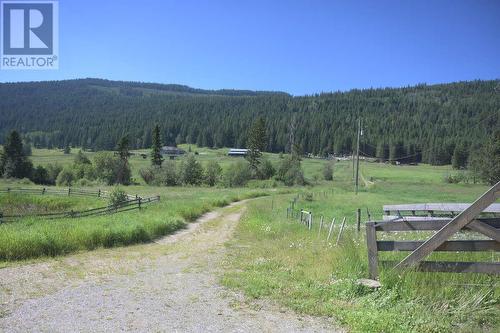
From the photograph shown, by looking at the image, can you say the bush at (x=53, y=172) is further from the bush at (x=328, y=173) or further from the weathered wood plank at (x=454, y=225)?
the weathered wood plank at (x=454, y=225)

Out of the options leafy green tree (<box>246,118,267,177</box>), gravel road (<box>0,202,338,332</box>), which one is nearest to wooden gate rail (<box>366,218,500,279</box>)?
gravel road (<box>0,202,338,332</box>)

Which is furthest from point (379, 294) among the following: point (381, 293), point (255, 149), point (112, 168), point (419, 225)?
point (255, 149)

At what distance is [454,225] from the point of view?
7.25 metres

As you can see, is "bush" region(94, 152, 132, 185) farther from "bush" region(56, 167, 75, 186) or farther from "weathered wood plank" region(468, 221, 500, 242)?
"weathered wood plank" region(468, 221, 500, 242)

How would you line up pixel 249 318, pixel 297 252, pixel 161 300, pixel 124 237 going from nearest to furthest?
1. pixel 249 318
2. pixel 161 300
3. pixel 297 252
4. pixel 124 237

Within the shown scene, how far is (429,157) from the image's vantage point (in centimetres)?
14238

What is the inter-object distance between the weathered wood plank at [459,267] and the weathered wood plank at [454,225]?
0.58 feet

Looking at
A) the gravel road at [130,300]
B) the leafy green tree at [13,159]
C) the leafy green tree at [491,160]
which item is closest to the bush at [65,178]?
the leafy green tree at [13,159]

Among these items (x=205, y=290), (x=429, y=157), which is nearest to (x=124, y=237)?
(x=205, y=290)

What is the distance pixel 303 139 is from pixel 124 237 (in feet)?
540

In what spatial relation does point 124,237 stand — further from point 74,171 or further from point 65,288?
point 74,171

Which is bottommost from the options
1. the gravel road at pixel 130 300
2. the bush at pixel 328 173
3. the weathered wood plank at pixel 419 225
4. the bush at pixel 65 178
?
the bush at pixel 65 178

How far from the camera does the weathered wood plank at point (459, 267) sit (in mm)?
7273

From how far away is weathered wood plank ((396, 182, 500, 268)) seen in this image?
697 cm
